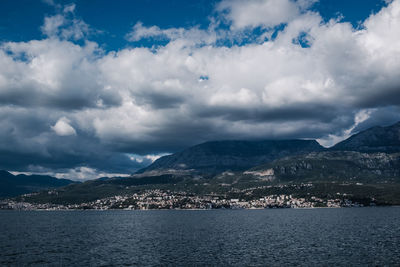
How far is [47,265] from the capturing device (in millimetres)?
81312

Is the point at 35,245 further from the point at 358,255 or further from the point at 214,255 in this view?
the point at 358,255

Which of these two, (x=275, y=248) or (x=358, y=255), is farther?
(x=275, y=248)

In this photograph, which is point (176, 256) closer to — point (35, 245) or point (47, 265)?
point (47, 265)

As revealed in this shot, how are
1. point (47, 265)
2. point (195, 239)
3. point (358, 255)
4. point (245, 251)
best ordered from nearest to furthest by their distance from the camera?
point (47, 265), point (358, 255), point (245, 251), point (195, 239)

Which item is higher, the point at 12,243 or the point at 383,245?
the point at 12,243

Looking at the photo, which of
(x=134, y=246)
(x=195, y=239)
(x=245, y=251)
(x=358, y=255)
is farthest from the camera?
(x=195, y=239)

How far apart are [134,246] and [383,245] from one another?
3010 inches

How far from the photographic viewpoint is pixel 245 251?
99.0 meters

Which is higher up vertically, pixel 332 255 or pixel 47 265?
pixel 47 265

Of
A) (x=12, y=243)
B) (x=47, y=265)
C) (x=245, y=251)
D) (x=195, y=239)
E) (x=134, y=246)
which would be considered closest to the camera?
(x=47, y=265)

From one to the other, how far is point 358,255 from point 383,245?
69.9 feet

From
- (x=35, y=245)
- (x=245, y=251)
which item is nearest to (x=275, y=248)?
(x=245, y=251)

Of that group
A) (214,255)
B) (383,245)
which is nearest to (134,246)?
(214,255)

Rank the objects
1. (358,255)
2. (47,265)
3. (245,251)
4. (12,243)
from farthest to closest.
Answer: (12,243), (245,251), (358,255), (47,265)
